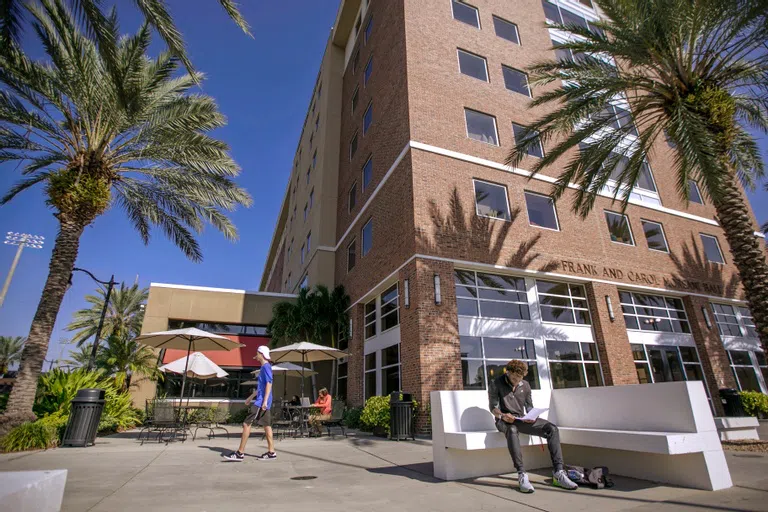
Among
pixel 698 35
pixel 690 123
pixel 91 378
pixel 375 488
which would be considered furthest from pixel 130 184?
pixel 698 35

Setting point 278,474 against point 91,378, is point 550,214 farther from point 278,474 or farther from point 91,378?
point 91,378

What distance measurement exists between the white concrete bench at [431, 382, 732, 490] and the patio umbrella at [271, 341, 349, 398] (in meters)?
7.27

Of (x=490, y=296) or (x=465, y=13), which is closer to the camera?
(x=490, y=296)

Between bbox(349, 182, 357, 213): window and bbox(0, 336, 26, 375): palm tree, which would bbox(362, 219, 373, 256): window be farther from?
bbox(0, 336, 26, 375): palm tree

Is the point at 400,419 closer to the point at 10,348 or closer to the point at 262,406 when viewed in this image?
the point at 262,406

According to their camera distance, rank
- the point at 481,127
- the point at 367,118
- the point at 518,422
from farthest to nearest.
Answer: the point at 367,118, the point at 481,127, the point at 518,422

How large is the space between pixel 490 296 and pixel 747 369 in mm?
13752

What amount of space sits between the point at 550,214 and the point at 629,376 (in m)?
6.66

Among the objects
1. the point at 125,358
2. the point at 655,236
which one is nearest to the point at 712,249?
the point at 655,236

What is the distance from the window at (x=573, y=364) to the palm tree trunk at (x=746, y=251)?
5.73m

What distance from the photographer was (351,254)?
19.5 metres

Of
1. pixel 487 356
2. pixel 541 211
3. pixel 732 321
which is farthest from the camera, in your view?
pixel 732 321

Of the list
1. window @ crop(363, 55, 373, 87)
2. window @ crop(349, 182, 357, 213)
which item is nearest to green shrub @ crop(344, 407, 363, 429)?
window @ crop(349, 182, 357, 213)

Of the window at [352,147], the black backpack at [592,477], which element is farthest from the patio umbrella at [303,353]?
the window at [352,147]
